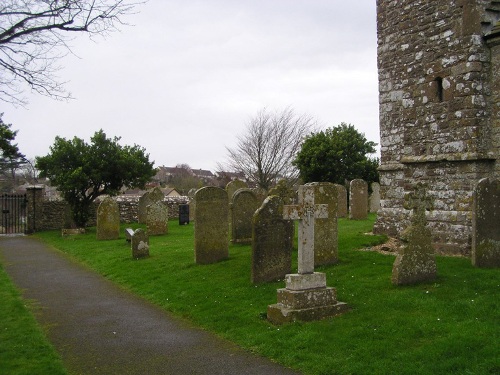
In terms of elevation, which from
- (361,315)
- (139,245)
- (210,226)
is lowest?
(361,315)

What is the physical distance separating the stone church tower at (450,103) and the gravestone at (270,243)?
3497mm

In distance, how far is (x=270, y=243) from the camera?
9875mm

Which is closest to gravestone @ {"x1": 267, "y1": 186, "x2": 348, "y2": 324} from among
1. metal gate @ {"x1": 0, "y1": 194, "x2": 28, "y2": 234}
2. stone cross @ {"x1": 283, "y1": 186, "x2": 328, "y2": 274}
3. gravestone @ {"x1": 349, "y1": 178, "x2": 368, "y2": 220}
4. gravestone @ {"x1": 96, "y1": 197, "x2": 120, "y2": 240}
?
stone cross @ {"x1": 283, "y1": 186, "x2": 328, "y2": 274}

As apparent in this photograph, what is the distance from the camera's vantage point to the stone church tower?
1059 centimetres

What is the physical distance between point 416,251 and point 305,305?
2.37m

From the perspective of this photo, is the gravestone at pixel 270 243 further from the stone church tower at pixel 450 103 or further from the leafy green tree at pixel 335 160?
the leafy green tree at pixel 335 160

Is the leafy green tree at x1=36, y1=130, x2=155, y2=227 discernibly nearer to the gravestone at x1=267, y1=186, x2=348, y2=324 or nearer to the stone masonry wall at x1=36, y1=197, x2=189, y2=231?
the stone masonry wall at x1=36, y1=197, x2=189, y2=231

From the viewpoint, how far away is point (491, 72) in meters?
10.6

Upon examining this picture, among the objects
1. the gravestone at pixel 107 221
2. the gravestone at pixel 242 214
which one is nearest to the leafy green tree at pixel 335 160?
the gravestone at pixel 107 221

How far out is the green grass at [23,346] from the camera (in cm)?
607

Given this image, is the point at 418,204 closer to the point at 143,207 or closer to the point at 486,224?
the point at 486,224

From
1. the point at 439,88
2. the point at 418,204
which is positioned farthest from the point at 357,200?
the point at 418,204

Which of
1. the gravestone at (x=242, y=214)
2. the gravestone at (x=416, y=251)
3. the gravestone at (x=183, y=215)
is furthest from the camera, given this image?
the gravestone at (x=183, y=215)

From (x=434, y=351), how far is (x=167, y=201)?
2510 centimetres
